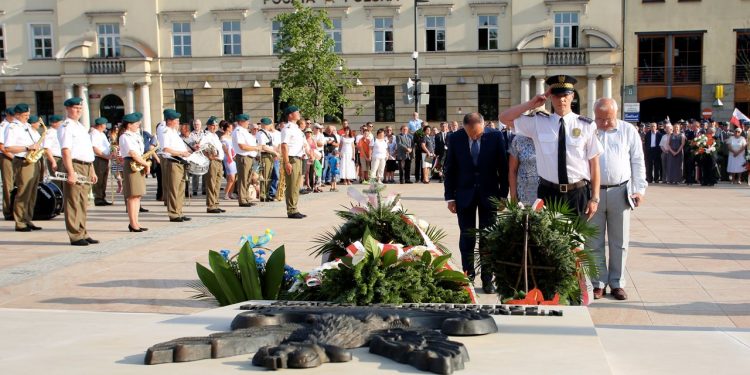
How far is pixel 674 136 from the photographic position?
88.2ft

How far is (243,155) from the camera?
19.5 meters

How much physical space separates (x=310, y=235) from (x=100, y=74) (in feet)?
129

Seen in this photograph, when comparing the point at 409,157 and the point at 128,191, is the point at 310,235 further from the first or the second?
the point at 409,157

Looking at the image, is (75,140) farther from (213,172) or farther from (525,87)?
(525,87)

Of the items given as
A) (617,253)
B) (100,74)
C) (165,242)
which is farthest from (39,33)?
(617,253)

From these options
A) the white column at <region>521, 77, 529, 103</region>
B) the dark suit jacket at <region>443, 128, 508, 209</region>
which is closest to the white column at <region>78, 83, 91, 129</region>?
the white column at <region>521, 77, 529, 103</region>

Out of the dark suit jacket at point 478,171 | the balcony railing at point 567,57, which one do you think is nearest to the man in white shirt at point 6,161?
the dark suit jacket at point 478,171

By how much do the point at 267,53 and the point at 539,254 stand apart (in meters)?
44.4

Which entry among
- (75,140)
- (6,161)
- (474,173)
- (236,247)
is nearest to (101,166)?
(6,161)

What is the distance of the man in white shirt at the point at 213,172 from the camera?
17891mm

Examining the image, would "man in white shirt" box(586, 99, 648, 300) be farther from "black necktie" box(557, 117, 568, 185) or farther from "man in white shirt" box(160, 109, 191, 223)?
"man in white shirt" box(160, 109, 191, 223)

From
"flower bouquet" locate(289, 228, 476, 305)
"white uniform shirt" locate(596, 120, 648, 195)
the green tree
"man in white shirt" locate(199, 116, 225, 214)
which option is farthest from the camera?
the green tree

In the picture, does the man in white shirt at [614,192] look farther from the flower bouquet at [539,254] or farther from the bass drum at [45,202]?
the bass drum at [45,202]

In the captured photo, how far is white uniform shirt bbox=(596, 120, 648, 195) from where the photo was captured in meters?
8.29
